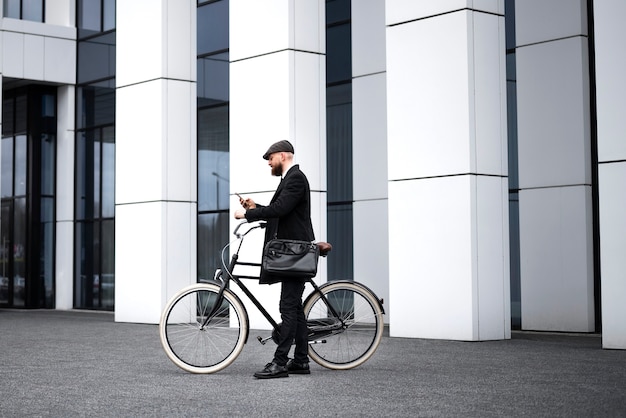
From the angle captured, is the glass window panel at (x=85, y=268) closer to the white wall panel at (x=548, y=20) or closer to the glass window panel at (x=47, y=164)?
the glass window panel at (x=47, y=164)

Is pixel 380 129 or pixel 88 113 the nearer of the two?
pixel 380 129

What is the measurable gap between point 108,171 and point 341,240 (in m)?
7.95

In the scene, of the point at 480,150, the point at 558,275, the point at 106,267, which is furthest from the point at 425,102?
the point at 106,267

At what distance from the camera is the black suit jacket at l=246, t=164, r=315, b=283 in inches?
332

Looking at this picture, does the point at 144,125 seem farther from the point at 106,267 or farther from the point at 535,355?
the point at 535,355

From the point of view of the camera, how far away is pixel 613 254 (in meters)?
10.6

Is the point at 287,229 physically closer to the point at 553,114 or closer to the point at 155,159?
the point at 553,114

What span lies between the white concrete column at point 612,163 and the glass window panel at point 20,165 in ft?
57.9

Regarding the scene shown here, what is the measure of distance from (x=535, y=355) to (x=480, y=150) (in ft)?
10.00

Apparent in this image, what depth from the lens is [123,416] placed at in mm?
6258

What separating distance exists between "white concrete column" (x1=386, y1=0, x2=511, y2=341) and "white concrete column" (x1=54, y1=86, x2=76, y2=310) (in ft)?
44.4

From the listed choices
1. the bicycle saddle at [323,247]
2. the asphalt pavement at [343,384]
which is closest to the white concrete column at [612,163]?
the asphalt pavement at [343,384]

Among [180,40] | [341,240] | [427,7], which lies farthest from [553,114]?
[180,40]

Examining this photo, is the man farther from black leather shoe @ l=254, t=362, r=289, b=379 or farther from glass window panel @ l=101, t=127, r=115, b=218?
glass window panel @ l=101, t=127, r=115, b=218
